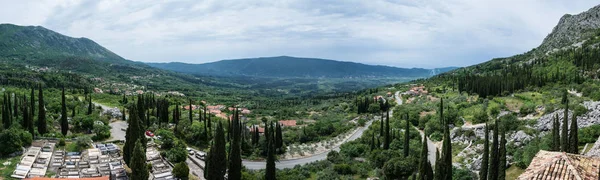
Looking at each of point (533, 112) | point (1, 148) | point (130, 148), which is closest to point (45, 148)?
point (1, 148)

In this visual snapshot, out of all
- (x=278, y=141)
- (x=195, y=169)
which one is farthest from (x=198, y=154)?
(x=278, y=141)

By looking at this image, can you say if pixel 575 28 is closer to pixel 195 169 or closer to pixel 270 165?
pixel 270 165

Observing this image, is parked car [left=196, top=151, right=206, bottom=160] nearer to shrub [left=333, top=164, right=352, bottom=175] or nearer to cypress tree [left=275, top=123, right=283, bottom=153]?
cypress tree [left=275, top=123, right=283, bottom=153]

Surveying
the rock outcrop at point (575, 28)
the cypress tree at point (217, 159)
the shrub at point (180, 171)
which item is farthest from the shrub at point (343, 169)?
the rock outcrop at point (575, 28)

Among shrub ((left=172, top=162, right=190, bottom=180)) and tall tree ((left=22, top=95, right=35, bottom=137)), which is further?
tall tree ((left=22, top=95, right=35, bottom=137))

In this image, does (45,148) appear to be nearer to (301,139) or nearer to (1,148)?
(1,148)

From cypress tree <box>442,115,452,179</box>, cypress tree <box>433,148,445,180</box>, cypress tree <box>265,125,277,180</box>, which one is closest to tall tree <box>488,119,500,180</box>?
cypress tree <box>442,115,452,179</box>

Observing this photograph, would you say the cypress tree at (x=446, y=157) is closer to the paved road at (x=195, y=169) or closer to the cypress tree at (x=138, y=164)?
the paved road at (x=195, y=169)

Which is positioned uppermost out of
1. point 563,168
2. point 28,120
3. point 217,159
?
point 563,168
